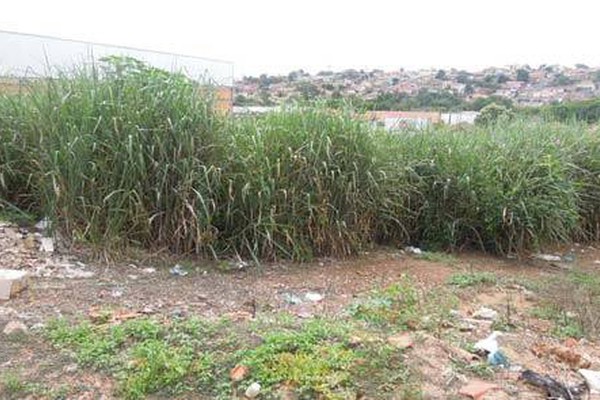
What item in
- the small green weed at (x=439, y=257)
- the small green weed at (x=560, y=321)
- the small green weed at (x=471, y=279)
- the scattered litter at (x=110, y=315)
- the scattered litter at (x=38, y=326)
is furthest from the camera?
the small green weed at (x=439, y=257)

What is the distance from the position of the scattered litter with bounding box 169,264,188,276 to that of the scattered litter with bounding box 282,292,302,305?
66 cm

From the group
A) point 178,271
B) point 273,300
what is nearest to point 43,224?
point 178,271

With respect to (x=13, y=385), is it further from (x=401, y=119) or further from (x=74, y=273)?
(x=401, y=119)

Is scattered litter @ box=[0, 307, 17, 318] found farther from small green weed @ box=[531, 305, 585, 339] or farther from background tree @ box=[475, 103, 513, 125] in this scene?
background tree @ box=[475, 103, 513, 125]

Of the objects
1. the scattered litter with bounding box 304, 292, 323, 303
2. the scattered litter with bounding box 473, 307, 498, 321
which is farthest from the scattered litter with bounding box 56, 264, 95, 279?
the scattered litter with bounding box 473, 307, 498, 321

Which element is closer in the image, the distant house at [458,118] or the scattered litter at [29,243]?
the scattered litter at [29,243]

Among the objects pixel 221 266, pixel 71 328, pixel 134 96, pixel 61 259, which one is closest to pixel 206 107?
pixel 134 96

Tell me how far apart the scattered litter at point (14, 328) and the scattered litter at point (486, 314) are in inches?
83.4

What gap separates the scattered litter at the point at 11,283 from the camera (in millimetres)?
2982

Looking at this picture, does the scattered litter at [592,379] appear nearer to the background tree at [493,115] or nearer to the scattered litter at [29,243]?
the scattered litter at [29,243]

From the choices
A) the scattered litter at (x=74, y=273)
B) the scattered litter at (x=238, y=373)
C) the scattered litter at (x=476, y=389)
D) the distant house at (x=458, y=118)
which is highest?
the distant house at (x=458, y=118)

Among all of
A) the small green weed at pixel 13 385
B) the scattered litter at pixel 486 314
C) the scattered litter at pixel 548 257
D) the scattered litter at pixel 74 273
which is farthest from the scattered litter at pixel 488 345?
the scattered litter at pixel 548 257

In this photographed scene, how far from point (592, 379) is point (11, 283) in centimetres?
262

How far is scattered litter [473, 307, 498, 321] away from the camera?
3081mm
